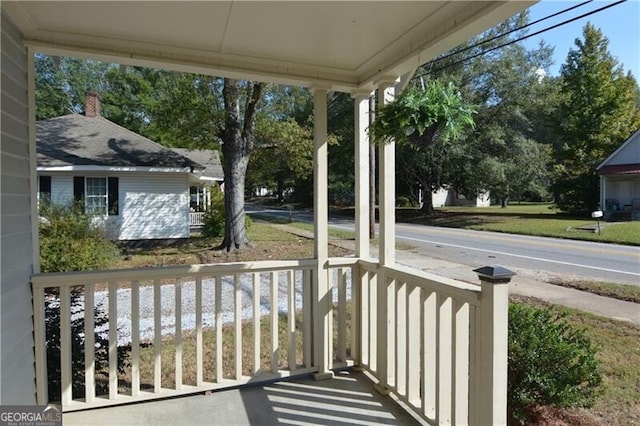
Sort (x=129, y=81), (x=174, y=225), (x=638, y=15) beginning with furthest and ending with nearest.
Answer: (x=129, y=81) → (x=174, y=225) → (x=638, y=15)

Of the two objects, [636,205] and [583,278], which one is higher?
[636,205]

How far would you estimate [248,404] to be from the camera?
2.38 m

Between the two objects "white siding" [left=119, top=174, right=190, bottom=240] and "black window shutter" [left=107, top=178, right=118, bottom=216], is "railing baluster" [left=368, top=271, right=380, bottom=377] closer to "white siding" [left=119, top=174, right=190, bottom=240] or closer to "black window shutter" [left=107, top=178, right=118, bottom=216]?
"white siding" [left=119, top=174, right=190, bottom=240]

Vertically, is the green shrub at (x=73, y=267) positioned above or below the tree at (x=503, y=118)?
below

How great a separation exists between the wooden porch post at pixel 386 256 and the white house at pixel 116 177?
10.2 meters

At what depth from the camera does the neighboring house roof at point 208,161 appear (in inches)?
580

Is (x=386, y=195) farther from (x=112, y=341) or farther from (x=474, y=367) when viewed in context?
(x=112, y=341)

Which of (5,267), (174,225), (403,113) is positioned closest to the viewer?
(5,267)

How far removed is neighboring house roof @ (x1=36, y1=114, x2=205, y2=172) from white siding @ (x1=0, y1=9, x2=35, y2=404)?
9.81 meters

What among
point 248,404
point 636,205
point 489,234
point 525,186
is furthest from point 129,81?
point 636,205

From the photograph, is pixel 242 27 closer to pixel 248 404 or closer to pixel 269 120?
pixel 248 404

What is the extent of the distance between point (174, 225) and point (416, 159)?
10017mm

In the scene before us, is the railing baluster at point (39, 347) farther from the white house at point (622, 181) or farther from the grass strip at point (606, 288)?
the white house at point (622, 181)

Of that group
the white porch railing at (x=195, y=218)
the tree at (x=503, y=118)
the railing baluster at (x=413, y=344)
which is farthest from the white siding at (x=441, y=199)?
the railing baluster at (x=413, y=344)
